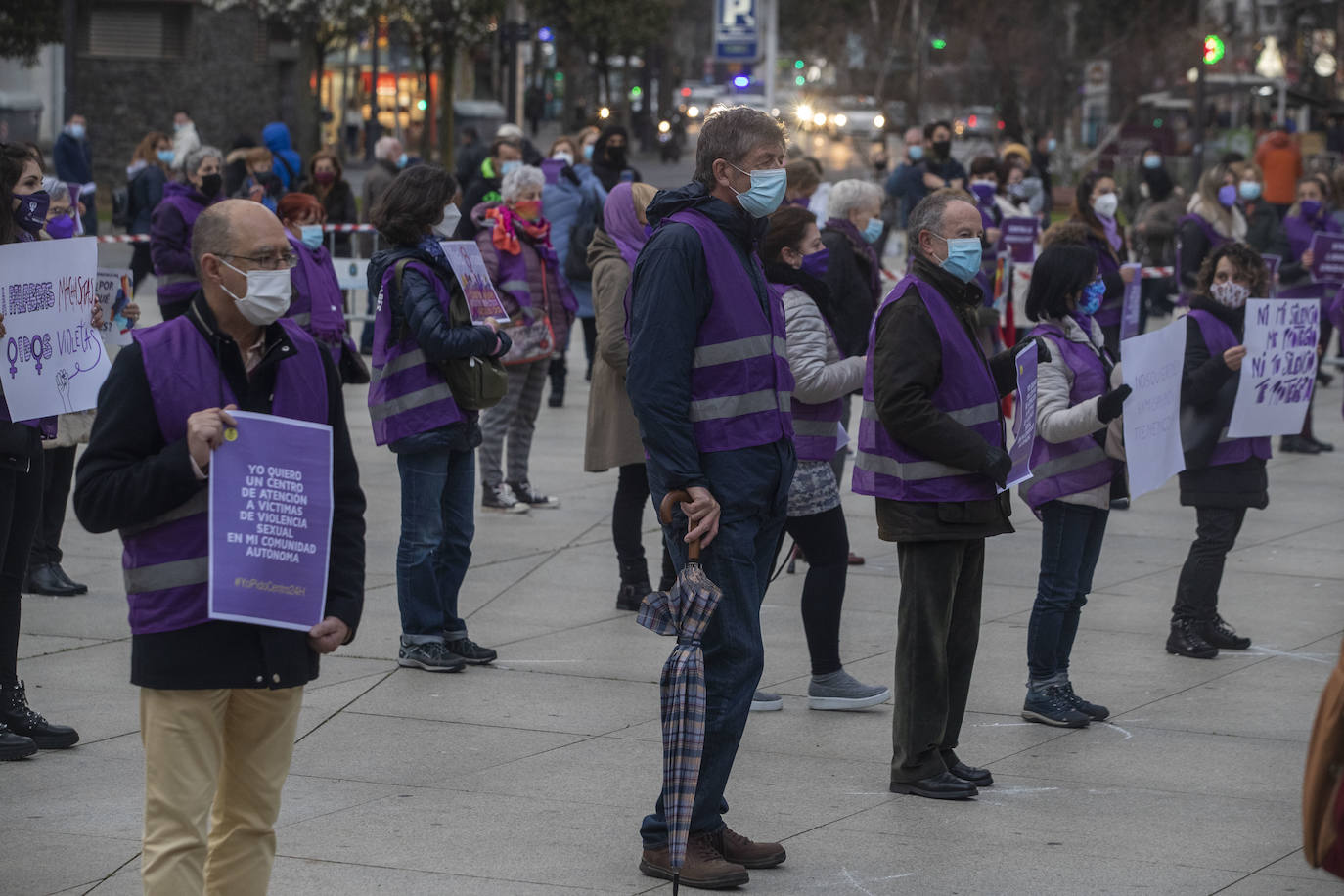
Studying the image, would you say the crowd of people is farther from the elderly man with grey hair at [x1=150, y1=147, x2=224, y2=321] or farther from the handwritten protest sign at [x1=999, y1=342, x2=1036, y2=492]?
the elderly man with grey hair at [x1=150, y1=147, x2=224, y2=321]

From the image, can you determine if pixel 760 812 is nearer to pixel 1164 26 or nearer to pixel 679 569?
pixel 679 569

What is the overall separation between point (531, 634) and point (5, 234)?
2.91m

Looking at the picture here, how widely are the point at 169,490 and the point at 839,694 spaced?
3.52 m

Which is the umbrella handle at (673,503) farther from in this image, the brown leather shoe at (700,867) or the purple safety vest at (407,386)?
the purple safety vest at (407,386)

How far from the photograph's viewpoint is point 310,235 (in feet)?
30.2

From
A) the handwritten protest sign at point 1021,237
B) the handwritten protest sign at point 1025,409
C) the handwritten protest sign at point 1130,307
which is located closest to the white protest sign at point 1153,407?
the handwritten protest sign at point 1025,409

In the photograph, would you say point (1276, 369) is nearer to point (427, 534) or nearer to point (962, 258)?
point (962, 258)

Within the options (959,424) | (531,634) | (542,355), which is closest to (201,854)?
(959,424)

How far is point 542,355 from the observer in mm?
10031

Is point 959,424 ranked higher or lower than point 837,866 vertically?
higher

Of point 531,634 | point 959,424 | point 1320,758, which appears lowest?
point 531,634

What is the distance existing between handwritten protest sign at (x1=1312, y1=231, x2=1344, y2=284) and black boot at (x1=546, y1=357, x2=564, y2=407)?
576 centimetres

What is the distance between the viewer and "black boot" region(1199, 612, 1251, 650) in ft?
25.5

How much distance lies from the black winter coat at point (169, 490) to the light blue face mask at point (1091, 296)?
3.49m
